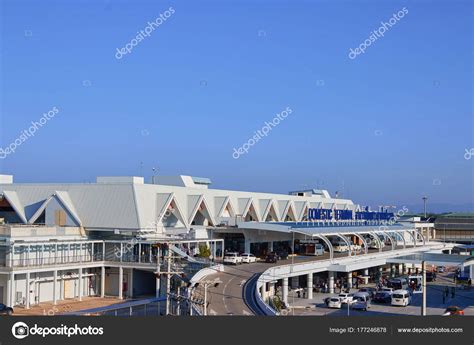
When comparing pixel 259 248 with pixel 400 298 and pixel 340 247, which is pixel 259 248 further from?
pixel 400 298

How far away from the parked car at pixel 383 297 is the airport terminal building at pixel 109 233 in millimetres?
5208

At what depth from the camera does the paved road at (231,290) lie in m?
19.9

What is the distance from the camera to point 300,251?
42812 mm

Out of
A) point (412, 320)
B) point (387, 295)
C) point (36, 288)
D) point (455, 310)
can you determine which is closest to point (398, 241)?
point (387, 295)

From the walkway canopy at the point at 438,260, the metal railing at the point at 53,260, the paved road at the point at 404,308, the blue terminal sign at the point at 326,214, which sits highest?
the blue terminal sign at the point at 326,214

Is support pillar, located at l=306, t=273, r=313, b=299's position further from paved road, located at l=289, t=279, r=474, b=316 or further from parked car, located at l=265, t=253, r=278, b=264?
parked car, located at l=265, t=253, r=278, b=264

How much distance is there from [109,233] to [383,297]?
13727 mm

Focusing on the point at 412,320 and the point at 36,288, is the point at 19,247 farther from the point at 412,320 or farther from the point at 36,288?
the point at 412,320

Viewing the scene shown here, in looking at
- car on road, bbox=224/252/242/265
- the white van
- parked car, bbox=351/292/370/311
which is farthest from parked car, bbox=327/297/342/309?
car on road, bbox=224/252/242/265

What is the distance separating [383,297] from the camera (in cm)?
3070

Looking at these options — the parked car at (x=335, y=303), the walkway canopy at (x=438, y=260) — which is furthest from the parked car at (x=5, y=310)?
the walkway canopy at (x=438, y=260)

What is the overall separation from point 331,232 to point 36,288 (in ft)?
59.1

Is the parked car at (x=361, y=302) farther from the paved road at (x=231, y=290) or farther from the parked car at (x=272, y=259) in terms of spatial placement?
the parked car at (x=272, y=259)

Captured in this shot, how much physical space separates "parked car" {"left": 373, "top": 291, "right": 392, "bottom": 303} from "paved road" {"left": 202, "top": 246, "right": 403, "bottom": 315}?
5309 millimetres
